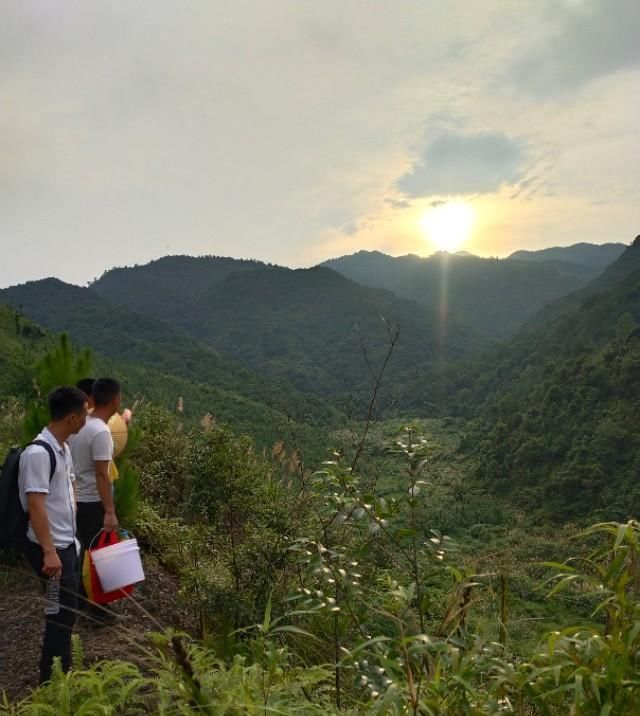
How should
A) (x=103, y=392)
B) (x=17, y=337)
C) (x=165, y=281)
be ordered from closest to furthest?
(x=103, y=392) → (x=17, y=337) → (x=165, y=281)

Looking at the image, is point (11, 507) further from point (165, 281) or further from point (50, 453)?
point (165, 281)

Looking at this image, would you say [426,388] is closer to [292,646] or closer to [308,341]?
[308,341]

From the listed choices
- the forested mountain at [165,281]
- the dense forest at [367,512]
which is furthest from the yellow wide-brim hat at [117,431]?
the forested mountain at [165,281]

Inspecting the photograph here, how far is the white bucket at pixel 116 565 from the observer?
2926mm

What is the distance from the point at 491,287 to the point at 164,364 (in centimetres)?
11093

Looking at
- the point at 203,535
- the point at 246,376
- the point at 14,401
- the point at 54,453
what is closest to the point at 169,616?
the point at 203,535

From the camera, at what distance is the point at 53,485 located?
8.62ft

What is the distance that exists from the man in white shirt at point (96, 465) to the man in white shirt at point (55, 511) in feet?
1.55

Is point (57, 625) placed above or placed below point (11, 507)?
below

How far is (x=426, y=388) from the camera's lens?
67.6 meters

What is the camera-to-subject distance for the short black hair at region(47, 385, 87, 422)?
2.63 m

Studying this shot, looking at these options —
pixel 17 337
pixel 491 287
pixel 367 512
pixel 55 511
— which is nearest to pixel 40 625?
pixel 55 511

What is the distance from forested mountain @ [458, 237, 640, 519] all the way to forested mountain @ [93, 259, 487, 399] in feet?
95.2

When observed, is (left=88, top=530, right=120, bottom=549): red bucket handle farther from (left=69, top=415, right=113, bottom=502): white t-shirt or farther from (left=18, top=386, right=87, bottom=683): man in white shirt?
(left=18, top=386, right=87, bottom=683): man in white shirt
